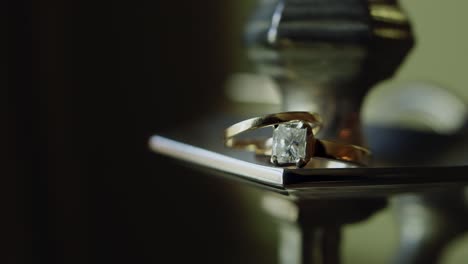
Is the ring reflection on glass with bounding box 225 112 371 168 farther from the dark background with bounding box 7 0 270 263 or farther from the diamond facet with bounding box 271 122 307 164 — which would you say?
the dark background with bounding box 7 0 270 263

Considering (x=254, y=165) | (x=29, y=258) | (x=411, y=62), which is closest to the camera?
(x=254, y=165)

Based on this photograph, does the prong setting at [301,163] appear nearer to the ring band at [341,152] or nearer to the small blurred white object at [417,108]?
the ring band at [341,152]

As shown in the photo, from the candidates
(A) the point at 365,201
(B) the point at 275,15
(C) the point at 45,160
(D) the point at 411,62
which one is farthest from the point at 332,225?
(C) the point at 45,160

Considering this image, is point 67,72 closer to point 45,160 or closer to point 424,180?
point 45,160

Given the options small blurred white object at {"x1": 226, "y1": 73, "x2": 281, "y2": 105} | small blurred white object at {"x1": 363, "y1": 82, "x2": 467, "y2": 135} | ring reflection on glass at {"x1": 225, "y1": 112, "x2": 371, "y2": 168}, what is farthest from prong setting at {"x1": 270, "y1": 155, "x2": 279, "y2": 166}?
small blurred white object at {"x1": 226, "y1": 73, "x2": 281, "y2": 105}

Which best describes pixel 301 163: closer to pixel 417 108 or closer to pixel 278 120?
pixel 278 120

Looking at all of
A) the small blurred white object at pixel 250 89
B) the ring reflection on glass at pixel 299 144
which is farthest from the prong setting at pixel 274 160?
the small blurred white object at pixel 250 89

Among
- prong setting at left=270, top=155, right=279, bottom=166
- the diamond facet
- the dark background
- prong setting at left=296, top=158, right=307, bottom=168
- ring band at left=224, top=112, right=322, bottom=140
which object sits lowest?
the dark background
